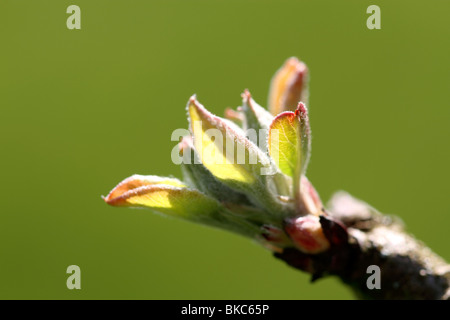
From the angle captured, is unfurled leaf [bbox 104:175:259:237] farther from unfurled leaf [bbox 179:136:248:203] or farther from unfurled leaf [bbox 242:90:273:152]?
unfurled leaf [bbox 242:90:273:152]

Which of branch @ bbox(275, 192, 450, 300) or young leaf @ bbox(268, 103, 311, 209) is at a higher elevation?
young leaf @ bbox(268, 103, 311, 209)

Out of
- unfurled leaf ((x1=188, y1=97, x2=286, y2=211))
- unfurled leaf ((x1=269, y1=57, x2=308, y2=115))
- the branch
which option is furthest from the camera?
unfurled leaf ((x1=269, y1=57, x2=308, y2=115))

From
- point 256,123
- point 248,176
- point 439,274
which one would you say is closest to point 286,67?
point 256,123

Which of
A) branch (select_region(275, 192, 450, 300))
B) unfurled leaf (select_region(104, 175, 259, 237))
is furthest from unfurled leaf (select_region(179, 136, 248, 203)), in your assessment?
branch (select_region(275, 192, 450, 300))

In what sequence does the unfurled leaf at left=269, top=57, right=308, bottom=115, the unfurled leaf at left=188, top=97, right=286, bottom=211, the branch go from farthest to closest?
1. the unfurled leaf at left=269, top=57, right=308, bottom=115
2. the branch
3. the unfurled leaf at left=188, top=97, right=286, bottom=211

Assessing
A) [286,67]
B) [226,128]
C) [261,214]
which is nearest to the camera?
[226,128]

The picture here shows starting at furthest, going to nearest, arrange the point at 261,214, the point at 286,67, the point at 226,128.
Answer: the point at 286,67 → the point at 261,214 → the point at 226,128
